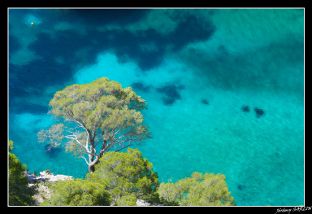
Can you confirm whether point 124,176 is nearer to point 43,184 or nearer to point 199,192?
point 199,192

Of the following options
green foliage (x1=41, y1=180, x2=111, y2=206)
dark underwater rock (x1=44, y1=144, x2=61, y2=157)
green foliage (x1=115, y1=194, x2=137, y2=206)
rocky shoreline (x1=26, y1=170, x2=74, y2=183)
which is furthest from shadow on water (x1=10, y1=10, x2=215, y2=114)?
green foliage (x1=41, y1=180, x2=111, y2=206)

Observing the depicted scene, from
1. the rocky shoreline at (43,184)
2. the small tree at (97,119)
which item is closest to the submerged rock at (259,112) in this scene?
the small tree at (97,119)

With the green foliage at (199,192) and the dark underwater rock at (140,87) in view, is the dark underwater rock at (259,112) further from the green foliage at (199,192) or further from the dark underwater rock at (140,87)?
the green foliage at (199,192)

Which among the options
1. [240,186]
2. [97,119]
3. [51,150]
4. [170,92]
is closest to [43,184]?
[51,150]

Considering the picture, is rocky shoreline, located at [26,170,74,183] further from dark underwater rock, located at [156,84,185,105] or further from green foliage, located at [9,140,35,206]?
dark underwater rock, located at [156,84,185,105]
